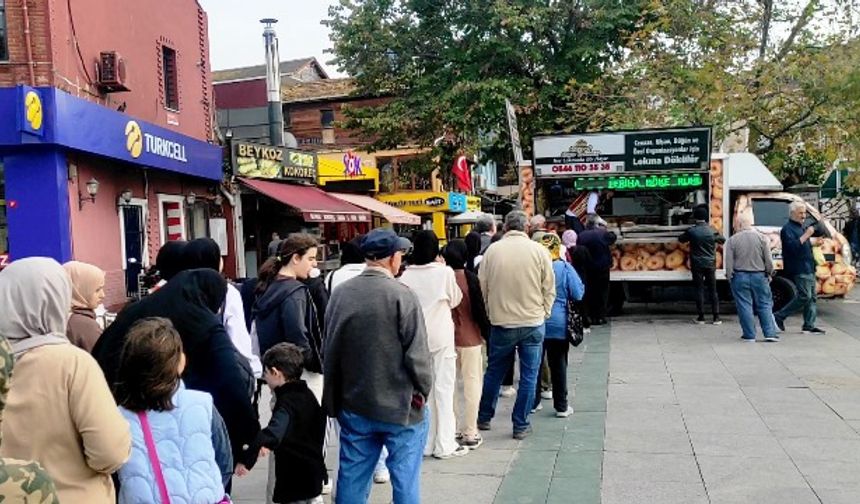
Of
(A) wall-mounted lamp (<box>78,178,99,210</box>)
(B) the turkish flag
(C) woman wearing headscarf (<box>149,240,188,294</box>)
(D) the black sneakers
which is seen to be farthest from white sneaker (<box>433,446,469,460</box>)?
(B) the turkish flag

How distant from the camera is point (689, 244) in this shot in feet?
40.8

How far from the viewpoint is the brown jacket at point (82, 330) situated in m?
3.86

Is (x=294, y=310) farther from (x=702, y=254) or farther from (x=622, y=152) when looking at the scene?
(x=622, y=152)

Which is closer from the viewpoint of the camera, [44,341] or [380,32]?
[44,341]

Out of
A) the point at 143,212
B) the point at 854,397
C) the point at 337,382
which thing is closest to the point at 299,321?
the point at 337,382

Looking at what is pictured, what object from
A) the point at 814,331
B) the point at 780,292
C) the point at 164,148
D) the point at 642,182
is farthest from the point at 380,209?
the point at 814,331

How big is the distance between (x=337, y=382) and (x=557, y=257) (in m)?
3.40

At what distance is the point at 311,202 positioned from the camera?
19.2 m

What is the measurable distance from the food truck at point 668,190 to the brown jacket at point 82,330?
1007 centimetres

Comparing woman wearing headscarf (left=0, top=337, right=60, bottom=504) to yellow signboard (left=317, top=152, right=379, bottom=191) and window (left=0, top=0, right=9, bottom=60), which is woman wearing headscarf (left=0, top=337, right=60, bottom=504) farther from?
yellow signboard (left=317, top=152, right=379, bottom=191)

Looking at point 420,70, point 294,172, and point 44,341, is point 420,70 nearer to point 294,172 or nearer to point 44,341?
point 294,172

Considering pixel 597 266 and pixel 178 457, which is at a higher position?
pixel 178 457

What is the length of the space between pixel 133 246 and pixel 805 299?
439 inches

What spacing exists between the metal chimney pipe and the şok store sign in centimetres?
Answer: 1499
